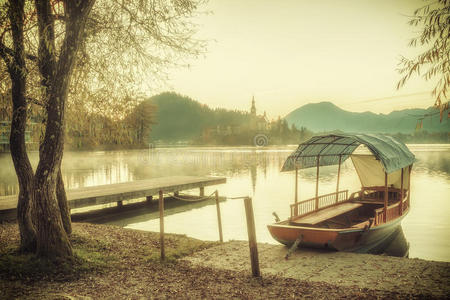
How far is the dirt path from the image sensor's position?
6.99m

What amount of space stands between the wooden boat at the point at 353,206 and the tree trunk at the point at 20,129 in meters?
6.51

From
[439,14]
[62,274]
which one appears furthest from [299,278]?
[439,14]

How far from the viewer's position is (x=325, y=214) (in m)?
13.3

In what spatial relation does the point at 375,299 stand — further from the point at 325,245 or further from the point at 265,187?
the point at 265,187

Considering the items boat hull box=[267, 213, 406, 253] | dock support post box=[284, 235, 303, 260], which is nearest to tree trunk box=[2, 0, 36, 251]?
dock support post box=[284, 235, 303, 260]

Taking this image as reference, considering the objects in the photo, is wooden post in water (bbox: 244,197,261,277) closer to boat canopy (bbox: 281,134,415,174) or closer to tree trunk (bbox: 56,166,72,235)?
tree trunk (bbox: 56,166,72,235)

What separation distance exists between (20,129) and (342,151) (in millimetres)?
12987

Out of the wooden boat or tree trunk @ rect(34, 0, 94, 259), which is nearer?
tree trunk @ rect(34, 0, 94, 259)

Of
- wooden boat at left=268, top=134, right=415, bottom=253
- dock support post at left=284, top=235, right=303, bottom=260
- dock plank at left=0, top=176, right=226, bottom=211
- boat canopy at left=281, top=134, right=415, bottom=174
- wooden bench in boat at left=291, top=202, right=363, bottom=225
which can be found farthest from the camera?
dock plank at left=0, top=176, right=226, bottom=211

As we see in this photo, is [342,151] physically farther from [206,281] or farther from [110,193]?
[110,193]

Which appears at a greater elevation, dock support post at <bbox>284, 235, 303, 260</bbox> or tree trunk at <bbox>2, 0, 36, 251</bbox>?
tree trunk at <bbox>2, 0, 36, 251</bbox>

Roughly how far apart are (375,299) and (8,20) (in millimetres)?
9856

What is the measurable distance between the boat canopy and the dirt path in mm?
3465

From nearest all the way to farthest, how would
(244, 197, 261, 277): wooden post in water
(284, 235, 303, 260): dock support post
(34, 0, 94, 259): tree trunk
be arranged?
(244, 197, 261, 277): wooden post in water
(34, 0, 94, 259): tree trunk
(284, 235, 303, 260): dock support post
